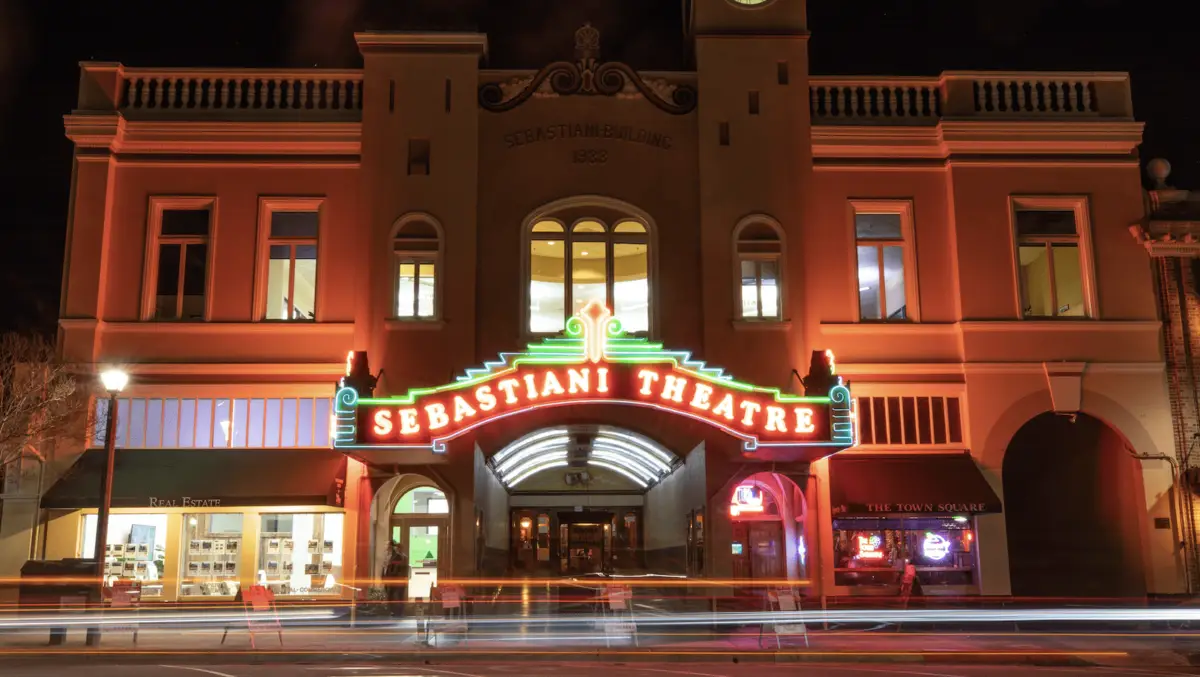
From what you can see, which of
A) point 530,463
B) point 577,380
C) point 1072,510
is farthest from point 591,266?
point 1072,510

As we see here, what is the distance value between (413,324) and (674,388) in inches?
256

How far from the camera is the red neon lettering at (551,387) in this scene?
2067cm

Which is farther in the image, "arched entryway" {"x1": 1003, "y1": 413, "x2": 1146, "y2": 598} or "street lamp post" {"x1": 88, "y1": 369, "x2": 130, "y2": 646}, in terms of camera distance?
"arched entryway" {"x1": 1003, "y1": 413, "x2": 1146, "y2": 598}

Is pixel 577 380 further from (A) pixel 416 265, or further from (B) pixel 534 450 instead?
(B) pixel 534 450

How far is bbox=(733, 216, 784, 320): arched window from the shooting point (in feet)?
81.0

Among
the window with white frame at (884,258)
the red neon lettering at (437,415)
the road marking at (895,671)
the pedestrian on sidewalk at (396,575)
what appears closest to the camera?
the road marking at (895,671)

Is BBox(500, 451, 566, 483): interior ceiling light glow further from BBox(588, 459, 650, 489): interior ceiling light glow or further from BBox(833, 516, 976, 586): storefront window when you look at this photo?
BBox(833, 516, 976, 586): storefront window

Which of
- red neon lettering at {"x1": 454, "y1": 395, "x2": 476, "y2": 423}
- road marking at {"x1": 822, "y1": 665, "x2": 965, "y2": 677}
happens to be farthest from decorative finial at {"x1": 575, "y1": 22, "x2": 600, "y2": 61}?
road marking at {"x1": 822, "y1": 665, "x2": 965, "y2": 677}

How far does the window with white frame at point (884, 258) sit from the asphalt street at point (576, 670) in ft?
32.0

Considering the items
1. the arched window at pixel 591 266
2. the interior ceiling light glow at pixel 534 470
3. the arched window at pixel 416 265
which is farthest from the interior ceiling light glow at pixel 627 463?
the arched window at pixel 416 265

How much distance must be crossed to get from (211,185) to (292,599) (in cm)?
950

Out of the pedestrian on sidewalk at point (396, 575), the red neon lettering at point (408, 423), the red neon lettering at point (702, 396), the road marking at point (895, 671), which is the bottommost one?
the road marking at point (895, 671)

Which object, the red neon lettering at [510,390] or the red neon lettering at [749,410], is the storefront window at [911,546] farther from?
the red neon lettering at [510,390]

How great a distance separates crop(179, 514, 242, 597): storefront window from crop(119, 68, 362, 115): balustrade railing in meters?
9.39
